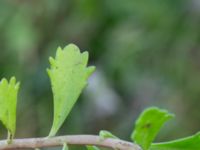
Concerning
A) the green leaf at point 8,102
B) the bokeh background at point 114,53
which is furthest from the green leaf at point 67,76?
the bokeh background at point 114,53

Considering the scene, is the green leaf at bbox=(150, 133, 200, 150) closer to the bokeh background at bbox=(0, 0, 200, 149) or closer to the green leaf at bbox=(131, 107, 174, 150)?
the green leaf at bbox=(131, 107, 174, 150)

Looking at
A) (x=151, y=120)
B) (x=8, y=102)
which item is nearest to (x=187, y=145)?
(x=151, y=120)

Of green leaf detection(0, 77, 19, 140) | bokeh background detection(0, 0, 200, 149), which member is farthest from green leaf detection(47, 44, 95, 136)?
bokeh background detection(0, 0, 200, 149)

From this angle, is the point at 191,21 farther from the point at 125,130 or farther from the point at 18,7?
the point at 18,7

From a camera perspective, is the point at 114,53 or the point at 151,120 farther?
the point at 114,53

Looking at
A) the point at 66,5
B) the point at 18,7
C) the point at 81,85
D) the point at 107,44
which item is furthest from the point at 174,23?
the point at 81,85

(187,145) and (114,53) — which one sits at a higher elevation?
(114,53)

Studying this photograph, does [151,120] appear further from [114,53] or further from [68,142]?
[114,53]
